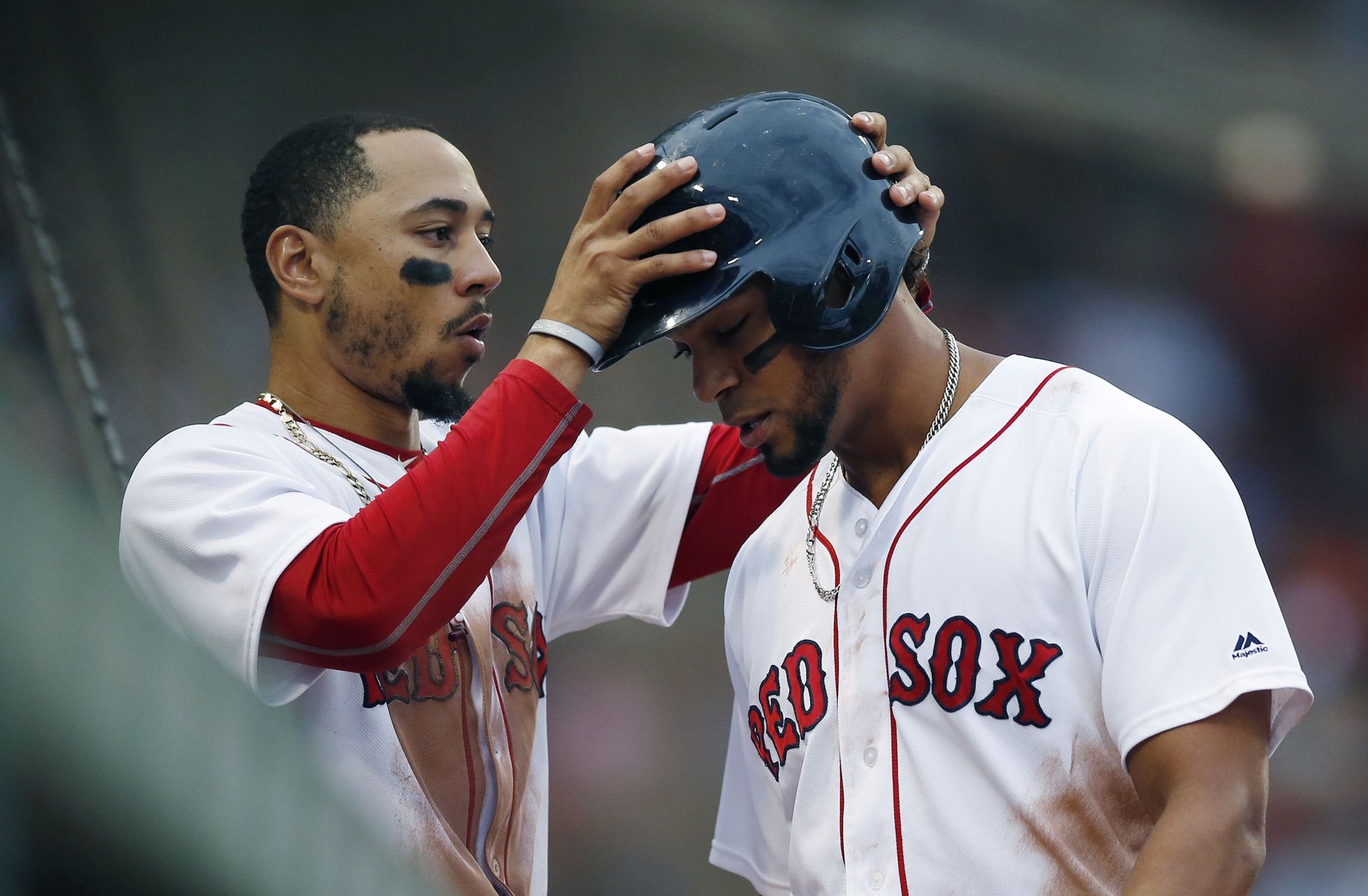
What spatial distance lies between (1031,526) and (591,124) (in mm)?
3183

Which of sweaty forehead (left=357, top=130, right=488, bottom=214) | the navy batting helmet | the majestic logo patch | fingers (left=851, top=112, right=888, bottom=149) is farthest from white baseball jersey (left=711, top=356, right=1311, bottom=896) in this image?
sweaty forehead (left=357, top=130, right=488, bottom=214)

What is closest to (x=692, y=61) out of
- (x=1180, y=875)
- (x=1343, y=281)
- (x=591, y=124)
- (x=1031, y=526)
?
(x=591, y=124)

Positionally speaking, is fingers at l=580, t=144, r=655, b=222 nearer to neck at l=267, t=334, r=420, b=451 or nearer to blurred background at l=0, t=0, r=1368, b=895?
neck at l=267, t=334, r=420, b=451

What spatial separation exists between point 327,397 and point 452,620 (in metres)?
0.51

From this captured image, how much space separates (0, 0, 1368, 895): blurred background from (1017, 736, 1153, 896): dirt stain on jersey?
84cm

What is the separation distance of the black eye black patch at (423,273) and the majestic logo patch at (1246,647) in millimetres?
1438

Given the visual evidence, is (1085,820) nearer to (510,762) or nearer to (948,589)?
(948,589)

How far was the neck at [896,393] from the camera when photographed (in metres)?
1.90

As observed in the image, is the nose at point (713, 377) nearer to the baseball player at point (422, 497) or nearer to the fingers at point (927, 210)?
the baseball player at point (422, 497)

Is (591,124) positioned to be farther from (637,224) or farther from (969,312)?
(637,224)

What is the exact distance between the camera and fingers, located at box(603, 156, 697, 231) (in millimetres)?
1794

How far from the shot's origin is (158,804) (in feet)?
4.07

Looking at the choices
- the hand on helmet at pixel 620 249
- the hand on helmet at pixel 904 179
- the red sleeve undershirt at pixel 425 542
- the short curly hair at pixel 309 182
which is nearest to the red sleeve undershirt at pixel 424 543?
the red sleeve undershirt at pixel 425 542

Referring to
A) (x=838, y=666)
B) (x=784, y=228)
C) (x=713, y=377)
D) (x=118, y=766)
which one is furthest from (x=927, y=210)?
(x=118, y=766)
